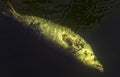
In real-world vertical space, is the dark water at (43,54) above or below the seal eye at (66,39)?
below

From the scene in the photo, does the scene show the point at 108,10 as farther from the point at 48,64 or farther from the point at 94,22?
the point at 48,64

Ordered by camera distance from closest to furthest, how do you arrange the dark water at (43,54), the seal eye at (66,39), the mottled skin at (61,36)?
1. the dark water at (43,54)
2. the mottled skin at (61,36)
3. the seal eye at (66,39)

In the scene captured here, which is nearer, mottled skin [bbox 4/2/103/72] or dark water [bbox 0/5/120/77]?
dark water [bbox 0/5/120/77]

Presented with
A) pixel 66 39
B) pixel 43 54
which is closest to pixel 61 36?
pixel 66 39

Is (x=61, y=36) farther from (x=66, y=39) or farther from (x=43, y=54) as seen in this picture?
(x=43, y=54)

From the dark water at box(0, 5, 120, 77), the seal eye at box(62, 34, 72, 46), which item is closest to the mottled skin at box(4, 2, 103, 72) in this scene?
the seal eye at box(62, 34, 72, 46)

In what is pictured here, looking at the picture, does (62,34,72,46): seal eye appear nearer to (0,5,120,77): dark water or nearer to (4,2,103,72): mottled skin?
(4,2,103,72): mottled skin

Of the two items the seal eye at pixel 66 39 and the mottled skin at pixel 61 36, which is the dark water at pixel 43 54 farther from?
the seal eye at pixel 66 39

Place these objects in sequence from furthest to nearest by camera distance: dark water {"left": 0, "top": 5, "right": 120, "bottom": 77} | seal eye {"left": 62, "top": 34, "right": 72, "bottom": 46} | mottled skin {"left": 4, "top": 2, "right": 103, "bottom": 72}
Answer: seal eye {"left": 62, "top": 34, "right": 72, "bottom": 46} → mottled skin {"left": 4, "top": 2, "right": 103, "bottom": 72} → dark water {"left": 0, "top": 5, "right": 120, "bottom": 77}

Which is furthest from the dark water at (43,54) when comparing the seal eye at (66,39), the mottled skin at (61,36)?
the seal eye at (66,39)
